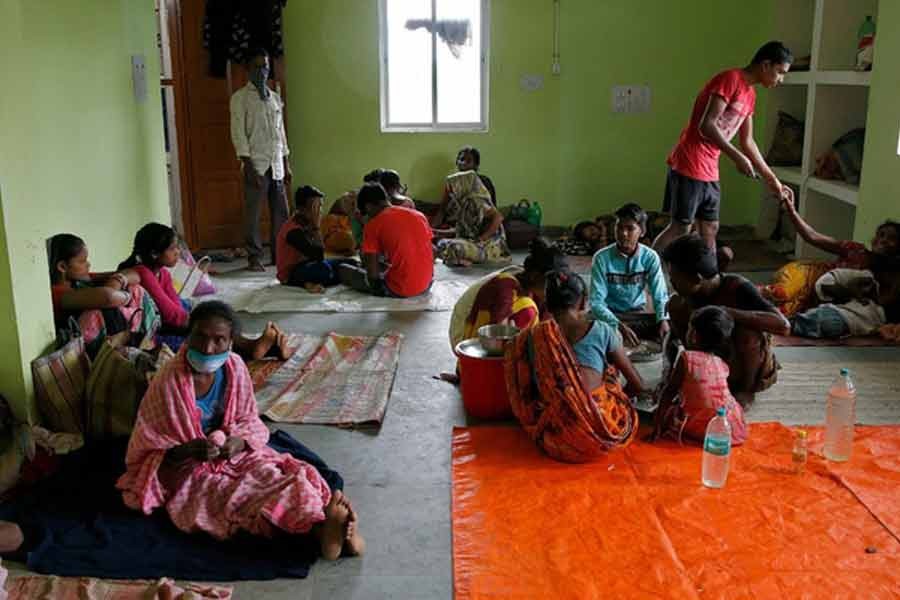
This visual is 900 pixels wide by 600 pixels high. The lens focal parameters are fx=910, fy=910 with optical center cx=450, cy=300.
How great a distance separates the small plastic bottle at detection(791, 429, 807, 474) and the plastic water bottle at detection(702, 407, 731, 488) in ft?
1.04

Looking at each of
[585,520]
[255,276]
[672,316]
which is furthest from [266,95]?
[585,520]

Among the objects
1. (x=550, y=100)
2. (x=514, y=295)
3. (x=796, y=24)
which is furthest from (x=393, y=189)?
(x=796, y=24)

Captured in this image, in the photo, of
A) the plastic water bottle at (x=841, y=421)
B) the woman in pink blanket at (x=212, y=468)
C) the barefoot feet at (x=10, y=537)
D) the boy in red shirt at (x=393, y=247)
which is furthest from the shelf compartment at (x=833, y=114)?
the barefoot feet at (x=10, y=537)

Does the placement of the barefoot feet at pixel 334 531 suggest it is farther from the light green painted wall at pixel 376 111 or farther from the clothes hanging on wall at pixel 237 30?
the light green painted wall at pixel 376 111

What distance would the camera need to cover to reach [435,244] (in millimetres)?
7629

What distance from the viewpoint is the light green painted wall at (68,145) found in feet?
11.1

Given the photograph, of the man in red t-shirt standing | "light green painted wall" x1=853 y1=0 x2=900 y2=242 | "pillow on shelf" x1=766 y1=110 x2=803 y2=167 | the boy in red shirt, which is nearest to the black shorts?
the man in red t-shirt standing

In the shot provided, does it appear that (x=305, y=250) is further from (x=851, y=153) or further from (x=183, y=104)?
(x=851, y=153)

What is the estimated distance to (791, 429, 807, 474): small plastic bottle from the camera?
3422 millimetres

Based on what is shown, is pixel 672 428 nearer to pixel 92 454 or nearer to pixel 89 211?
pixel 92 454

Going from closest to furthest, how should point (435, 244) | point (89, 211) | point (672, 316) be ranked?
1. point (672, 316)
2. point (89, 211)
3. point (435, 244)

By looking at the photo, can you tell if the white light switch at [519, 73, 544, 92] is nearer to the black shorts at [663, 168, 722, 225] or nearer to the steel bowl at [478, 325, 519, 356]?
the black shorts at [663, 168, 722, 225]

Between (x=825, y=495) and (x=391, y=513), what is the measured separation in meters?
1.54

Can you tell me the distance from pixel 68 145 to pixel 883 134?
16.6 feet
